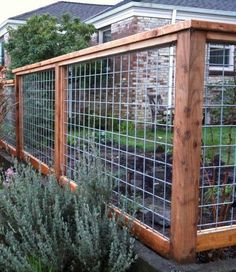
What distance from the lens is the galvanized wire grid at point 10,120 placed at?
18.4 ft

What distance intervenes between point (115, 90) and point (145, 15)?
327 inches

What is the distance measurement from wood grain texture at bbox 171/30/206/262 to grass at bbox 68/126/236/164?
21 cm

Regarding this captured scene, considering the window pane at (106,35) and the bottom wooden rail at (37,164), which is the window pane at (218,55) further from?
the window pane at (106,35)

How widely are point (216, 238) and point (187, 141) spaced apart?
1.89 ft

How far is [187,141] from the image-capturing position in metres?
1.90

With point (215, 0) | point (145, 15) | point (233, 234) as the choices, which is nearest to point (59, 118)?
point (233, 234)

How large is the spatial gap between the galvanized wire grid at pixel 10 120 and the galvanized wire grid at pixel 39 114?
0.45 meters

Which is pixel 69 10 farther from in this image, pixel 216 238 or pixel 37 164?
pixel 216 238

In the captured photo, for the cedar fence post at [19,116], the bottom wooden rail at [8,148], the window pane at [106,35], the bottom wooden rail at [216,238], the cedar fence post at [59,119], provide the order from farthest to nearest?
the window pane at [106,35]
the bottom wooden rail at [8,148]
the cedar fence post at [19,116]
the cedar fence post at [59,119]
the bottom wooden rail at [216,238]

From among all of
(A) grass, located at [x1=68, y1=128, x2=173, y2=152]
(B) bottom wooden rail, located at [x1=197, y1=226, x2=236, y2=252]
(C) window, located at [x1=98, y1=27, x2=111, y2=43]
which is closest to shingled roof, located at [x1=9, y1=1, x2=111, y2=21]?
(C) window, located at [x1=98, y1=27, x2=111, y2=43]

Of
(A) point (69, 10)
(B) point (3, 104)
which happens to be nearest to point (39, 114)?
(B) point (3, 104)

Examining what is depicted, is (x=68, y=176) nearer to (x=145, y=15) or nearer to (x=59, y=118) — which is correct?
(x=59, y=118)

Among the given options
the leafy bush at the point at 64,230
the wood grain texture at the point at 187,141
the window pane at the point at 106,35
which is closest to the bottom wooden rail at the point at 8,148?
the leafy bush at the point at 64,230

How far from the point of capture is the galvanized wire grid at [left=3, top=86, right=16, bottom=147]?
18.4 ft
